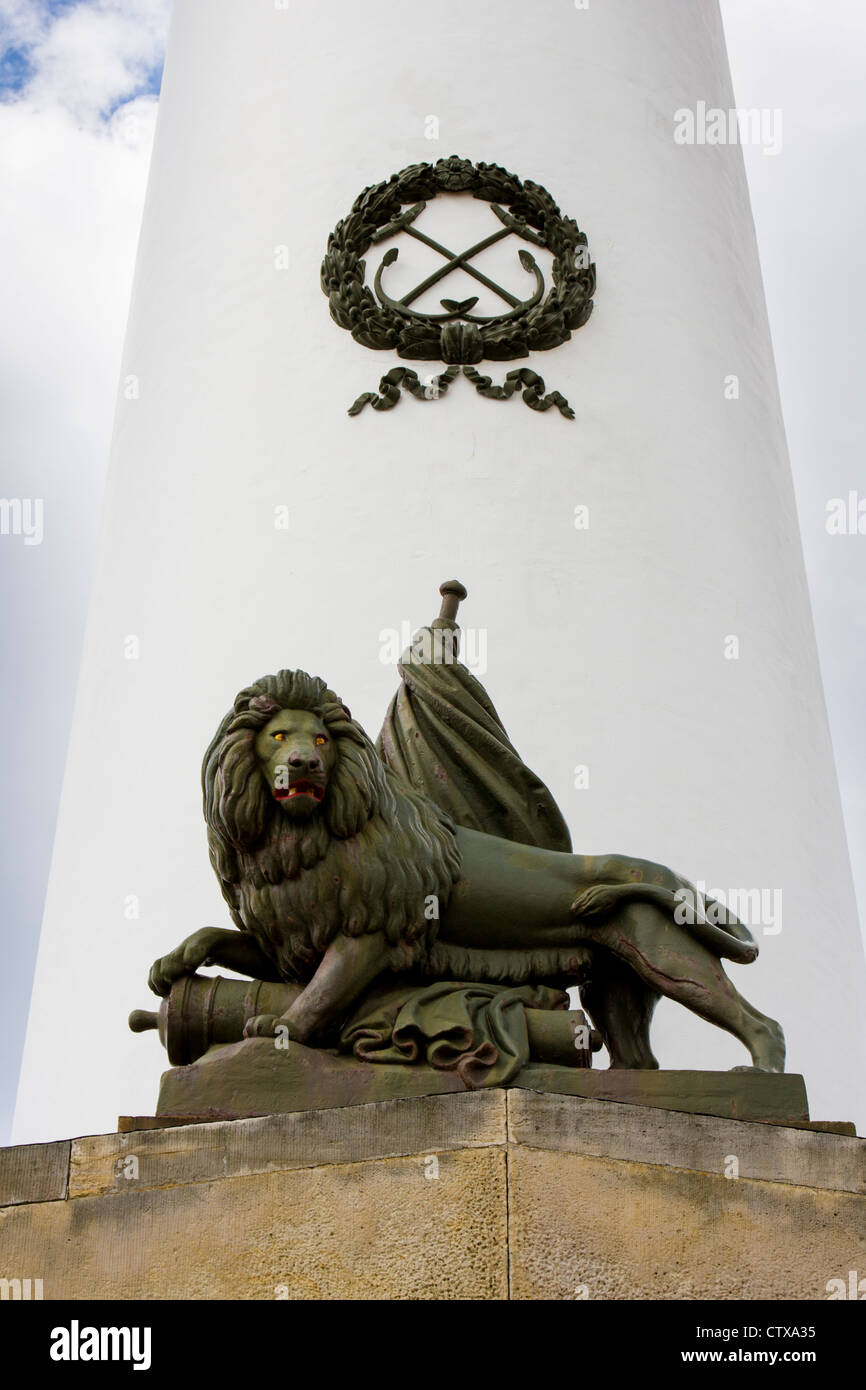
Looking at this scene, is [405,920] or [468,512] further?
[468,512]

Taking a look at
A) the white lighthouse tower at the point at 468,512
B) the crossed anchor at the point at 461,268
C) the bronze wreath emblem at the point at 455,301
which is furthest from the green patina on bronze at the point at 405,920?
the crossed anchor at the point at 461,268

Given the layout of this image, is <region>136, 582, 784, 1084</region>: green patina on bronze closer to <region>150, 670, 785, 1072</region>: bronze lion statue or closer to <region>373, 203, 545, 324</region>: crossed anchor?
<region>150, 670, 785, 1072</region>: bronze lion statue

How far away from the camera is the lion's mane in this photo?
12.9 ft

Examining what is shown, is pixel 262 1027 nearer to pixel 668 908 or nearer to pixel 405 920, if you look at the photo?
pixel 405 920

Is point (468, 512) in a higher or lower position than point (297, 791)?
higher

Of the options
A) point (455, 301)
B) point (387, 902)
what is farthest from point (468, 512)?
point (387, 902)

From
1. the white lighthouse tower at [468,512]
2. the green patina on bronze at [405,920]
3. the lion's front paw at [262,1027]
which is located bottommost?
the lion's front paw at [262,1027]

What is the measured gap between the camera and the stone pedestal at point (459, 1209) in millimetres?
3254

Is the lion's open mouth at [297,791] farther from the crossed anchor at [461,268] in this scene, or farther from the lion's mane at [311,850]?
the crossed anchor at [461,268]

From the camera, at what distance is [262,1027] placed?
3840 millimetres

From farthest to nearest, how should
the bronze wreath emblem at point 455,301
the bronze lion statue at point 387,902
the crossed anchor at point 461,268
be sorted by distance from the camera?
1. the crossed anchor at point 461,268
2. the bronze wreath emblem at point 455,301
3. the bronze lion statue at point 387,902

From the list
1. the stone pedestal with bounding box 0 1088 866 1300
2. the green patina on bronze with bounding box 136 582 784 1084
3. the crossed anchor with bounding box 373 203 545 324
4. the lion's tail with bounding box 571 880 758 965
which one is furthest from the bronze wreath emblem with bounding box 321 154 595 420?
the stone pedestal with bounding box 0 1088 866 1300

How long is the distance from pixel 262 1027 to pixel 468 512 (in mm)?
4276

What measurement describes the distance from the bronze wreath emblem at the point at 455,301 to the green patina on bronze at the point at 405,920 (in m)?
4.26
